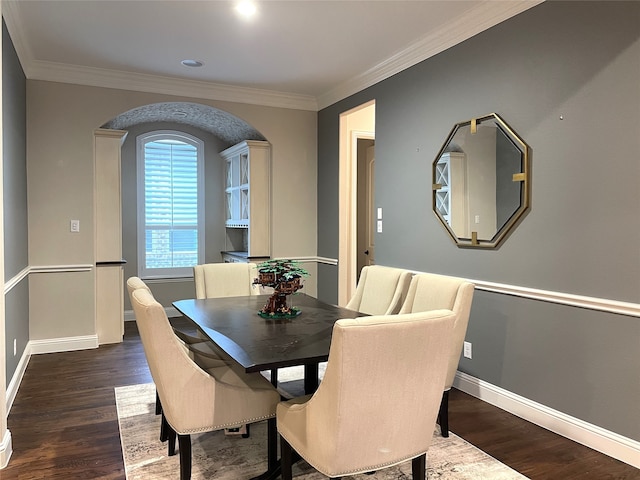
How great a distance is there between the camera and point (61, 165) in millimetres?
4449

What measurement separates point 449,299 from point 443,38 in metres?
2.00

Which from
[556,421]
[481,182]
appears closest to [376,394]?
[556,421]

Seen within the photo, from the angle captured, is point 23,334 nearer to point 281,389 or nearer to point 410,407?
point 281,389

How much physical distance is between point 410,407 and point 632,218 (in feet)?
5.02

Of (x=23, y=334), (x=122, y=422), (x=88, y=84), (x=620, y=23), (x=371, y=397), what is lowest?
(x=122, y=422)

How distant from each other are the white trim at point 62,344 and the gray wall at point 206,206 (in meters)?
Result: 1.17

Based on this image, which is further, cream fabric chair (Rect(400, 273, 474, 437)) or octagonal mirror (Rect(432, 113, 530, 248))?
octagonal mirror (Rect(432, 113, 530, 248))

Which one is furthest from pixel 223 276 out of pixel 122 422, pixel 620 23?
pixel 620 23

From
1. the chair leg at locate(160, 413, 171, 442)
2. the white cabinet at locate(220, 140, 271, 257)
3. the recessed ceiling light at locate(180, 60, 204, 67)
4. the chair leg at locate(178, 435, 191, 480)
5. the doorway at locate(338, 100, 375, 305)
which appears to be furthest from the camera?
the white cabinet at locate(220, 140, 271, 257)

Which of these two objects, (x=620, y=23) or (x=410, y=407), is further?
(x=620, y=23)

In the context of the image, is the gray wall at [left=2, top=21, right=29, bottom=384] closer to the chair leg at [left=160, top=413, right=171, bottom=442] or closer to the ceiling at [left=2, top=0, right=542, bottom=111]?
the ceiling at [left=2, top=0, right=542, bottom=111]

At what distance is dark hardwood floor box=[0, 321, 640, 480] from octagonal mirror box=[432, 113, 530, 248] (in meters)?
1.13

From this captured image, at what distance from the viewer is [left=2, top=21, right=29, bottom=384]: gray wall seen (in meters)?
3.13

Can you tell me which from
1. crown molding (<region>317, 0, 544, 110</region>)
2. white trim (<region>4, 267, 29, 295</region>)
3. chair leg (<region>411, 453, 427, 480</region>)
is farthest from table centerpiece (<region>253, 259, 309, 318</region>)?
crown molding (<region>317, 0, 544, 110</region>)
